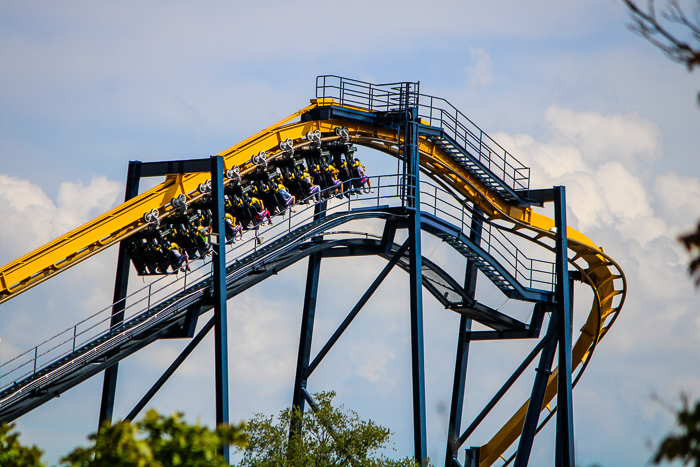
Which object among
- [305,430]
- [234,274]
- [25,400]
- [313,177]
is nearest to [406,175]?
[313,177]

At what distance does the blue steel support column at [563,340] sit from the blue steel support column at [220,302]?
10504mm

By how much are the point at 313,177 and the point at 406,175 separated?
2348 mm

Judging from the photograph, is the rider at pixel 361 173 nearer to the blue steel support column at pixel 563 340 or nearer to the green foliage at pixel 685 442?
the blue steel support column at pixel 563 340

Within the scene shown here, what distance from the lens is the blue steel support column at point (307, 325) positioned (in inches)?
988

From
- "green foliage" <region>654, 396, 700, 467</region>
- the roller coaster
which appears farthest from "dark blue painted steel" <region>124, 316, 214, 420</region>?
"green foliage" <region>654, 396, 700, 467</region>

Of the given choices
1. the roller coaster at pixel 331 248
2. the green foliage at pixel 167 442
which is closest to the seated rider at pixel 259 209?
the roller coaster at pixel 331 248

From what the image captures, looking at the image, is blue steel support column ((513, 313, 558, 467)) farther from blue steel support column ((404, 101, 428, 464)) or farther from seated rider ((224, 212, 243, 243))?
seated rider ((224, 212, 243, 243))

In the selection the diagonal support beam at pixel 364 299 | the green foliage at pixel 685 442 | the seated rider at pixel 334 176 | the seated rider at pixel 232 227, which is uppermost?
the seated rider at pixel 334 176

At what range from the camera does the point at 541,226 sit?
89.6 feet

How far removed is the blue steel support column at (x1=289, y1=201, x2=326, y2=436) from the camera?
25094 millimetres

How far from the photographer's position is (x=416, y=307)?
874 inches

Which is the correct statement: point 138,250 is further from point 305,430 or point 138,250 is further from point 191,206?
point 305,430

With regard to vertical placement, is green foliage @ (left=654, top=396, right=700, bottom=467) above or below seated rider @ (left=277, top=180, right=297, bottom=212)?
below

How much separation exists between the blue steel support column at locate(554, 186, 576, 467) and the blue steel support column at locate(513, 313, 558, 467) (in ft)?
2.53
